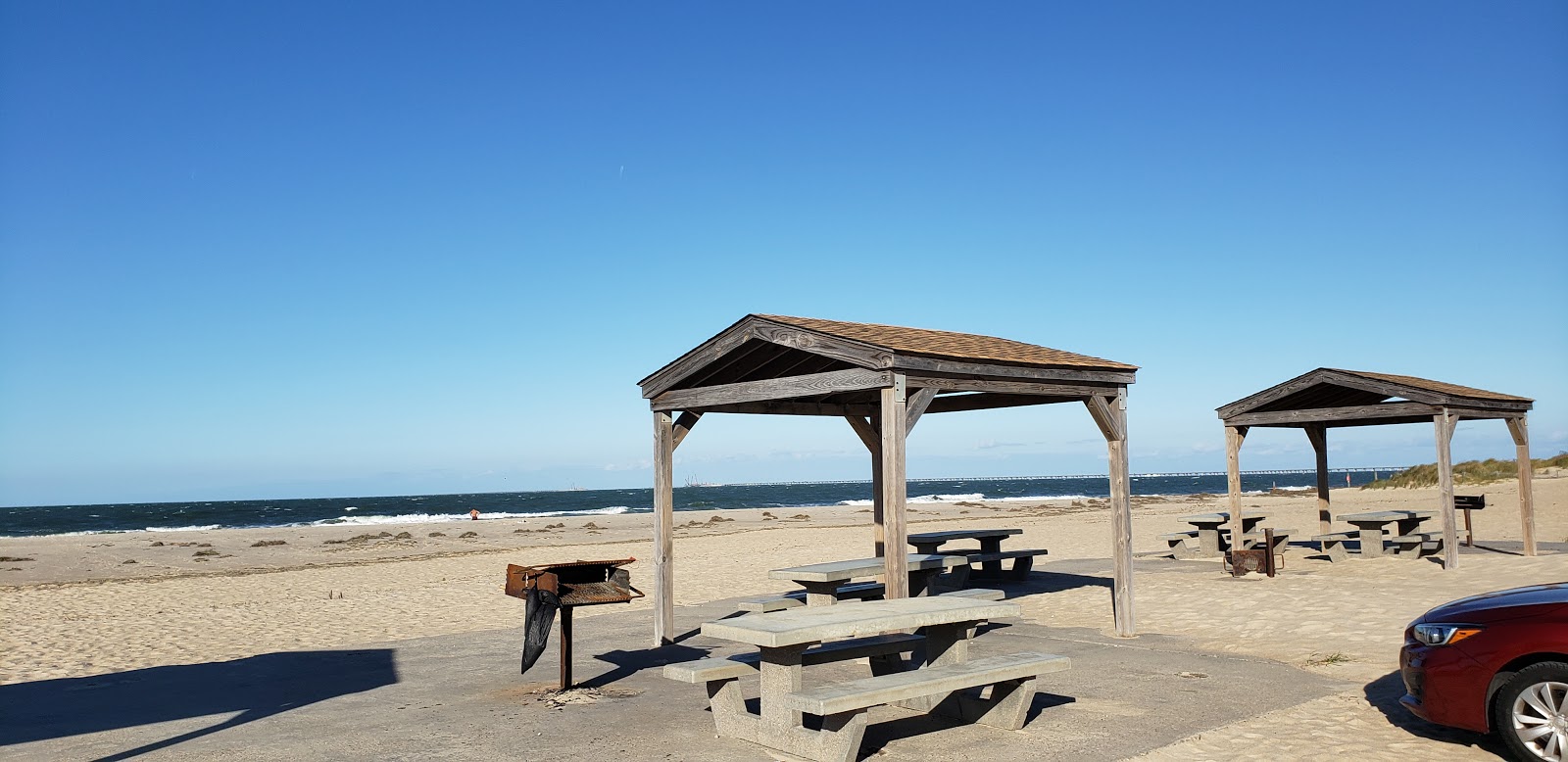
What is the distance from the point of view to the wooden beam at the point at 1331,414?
1500cm

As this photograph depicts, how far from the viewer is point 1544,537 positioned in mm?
19156

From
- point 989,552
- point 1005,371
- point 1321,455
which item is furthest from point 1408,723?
point 1321,455

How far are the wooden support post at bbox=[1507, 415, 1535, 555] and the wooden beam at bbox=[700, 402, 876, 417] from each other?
10932 mm

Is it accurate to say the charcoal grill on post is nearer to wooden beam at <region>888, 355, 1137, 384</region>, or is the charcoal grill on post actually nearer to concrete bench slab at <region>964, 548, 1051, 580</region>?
wooden beam at <region>888, 355, 1137, 384</region>

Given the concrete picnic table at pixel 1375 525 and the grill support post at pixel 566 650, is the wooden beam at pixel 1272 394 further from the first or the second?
the grill support post at pixel 566 650

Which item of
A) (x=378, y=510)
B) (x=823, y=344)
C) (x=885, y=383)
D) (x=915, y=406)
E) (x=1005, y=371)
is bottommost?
(x=378, y=510)

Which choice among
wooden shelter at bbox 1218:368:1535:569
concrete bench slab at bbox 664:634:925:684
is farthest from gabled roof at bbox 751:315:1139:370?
wooden shelter at bbox 1218:368:1535:569

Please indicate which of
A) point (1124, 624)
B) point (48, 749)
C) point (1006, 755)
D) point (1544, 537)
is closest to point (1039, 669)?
point (1006, 755)

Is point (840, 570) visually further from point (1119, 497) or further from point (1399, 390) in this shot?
point (1399, 390)

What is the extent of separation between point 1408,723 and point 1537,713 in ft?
3.53

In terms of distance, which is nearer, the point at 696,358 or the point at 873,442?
the point at 696,358

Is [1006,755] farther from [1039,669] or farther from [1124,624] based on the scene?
[1124,624]

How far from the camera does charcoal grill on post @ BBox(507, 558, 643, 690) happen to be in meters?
7.41

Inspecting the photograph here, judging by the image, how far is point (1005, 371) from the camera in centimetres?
923
